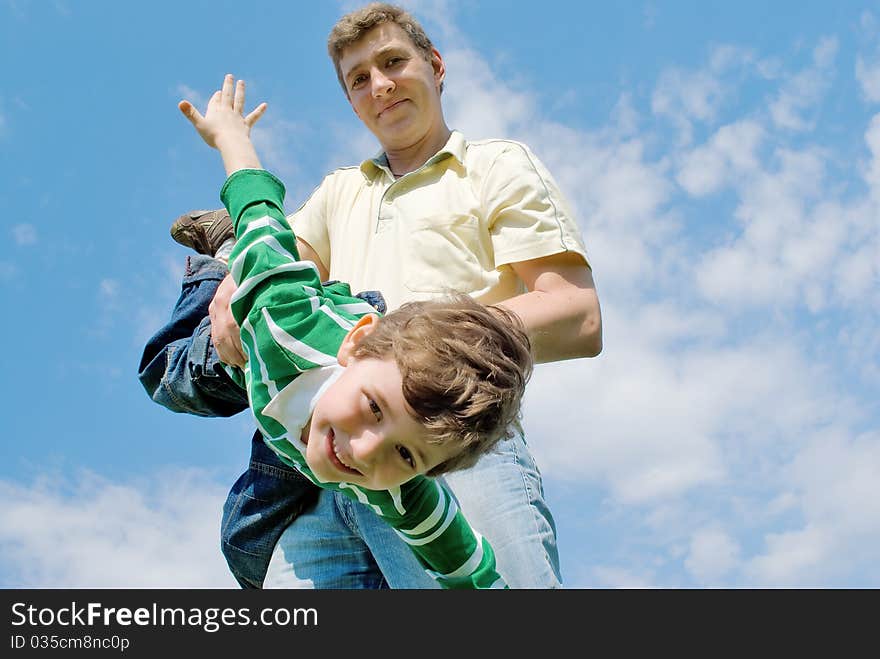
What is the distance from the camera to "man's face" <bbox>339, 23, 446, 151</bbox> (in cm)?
346

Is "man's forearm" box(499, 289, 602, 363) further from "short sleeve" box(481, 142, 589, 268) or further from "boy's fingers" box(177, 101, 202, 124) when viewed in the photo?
"boy's fingers" box(177, 101, 202, 124)

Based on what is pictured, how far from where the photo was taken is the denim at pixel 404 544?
2.62 meters

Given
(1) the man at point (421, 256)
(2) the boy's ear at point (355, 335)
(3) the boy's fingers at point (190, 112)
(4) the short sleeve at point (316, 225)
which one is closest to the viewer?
(2) the boy's ear at point (355, 335)

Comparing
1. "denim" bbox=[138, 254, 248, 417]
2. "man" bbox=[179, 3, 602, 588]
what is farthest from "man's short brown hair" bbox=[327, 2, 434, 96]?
"denim" bbox=[138, 254, 248, 417]

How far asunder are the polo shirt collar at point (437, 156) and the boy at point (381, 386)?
0.83 metres

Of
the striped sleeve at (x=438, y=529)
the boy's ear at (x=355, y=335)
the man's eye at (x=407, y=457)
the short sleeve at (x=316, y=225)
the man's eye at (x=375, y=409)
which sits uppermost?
the short sleeve at (x=316, y=225)

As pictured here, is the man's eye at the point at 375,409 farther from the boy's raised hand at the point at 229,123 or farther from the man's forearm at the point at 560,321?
the boy's raised hand at the point at 229,123

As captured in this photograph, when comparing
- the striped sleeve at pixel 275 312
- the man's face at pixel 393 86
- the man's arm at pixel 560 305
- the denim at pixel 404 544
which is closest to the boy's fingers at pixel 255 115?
the man's face at pixel 393 86

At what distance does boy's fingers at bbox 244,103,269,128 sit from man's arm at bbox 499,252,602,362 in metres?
1.10

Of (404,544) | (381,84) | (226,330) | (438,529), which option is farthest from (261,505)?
(381,84)

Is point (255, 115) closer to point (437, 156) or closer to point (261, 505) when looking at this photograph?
point (437, 156)

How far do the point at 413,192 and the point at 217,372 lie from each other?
3.23ft
